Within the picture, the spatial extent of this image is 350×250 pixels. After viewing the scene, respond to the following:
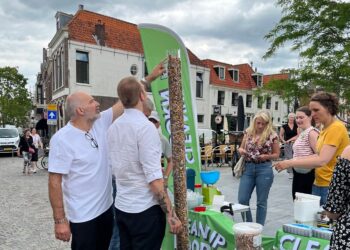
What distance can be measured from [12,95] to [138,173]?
38.6 m

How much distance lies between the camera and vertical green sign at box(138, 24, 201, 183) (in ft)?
13.0

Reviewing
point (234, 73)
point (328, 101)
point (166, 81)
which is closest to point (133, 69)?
point (234, 73)

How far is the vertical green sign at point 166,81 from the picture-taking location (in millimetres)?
3952

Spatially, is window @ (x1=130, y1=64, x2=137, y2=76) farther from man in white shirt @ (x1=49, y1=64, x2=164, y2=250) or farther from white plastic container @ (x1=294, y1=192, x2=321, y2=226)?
white plastic container @ (x1=294, y1=192, x2=321, y2=226)

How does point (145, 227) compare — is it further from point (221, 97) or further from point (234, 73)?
point (234, 73)

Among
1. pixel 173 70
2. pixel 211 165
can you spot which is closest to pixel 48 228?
pixel 173 70

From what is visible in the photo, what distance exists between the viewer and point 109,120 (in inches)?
111

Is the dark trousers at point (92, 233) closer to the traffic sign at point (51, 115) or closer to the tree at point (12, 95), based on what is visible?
the traffic sign at point (51, 115)

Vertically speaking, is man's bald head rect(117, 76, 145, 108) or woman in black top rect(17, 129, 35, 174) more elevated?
man's bald head rect(117, 76, 145, 108)

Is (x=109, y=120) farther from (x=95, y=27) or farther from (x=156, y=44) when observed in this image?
(x=95, y=27)

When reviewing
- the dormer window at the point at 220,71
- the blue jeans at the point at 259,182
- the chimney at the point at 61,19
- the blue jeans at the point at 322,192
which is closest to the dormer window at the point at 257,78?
the dormer window at the point at 220,71

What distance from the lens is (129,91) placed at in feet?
7.49

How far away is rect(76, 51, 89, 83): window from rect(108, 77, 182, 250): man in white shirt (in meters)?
18.9

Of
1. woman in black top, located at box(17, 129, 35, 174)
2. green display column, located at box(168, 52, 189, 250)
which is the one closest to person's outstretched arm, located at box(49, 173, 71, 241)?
green display column, located at box(168, 52, 189, 250)
